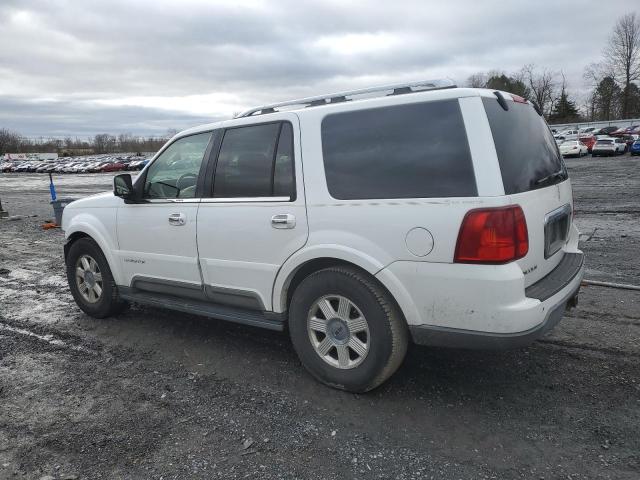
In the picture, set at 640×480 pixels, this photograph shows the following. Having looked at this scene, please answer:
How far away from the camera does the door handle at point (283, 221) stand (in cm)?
356

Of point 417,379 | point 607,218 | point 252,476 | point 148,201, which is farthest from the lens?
point 607,218

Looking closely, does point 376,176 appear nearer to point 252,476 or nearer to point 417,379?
point 417,379

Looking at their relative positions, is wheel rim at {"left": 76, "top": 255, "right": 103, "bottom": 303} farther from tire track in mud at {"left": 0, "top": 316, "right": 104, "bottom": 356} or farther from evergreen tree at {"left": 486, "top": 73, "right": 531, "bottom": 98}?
evergreen tree at {"left": 486, "top": 73, "right": 531, "bottom": 98}

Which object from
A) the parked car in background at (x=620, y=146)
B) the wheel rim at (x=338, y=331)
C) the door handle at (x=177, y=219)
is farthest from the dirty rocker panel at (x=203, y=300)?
the parked car in background at (x=620, y=146)

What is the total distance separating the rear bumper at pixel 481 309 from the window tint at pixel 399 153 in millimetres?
519

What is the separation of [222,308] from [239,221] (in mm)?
794

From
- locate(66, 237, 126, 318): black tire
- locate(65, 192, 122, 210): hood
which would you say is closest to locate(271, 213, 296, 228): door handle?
locate(65, 192, 122, 210): hood

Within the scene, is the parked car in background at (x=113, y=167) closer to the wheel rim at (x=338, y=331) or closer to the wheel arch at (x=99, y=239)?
the wheel arch at (x=99, y=239)

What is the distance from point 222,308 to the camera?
4.17 m

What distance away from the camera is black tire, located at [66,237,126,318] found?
509 cm

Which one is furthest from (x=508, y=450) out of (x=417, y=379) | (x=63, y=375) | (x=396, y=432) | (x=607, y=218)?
(x=607, y=218)

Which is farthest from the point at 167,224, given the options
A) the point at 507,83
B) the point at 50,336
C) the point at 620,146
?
the point at 507,83

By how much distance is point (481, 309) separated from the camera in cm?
294

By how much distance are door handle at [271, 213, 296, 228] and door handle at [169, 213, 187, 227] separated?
38.6 inches
